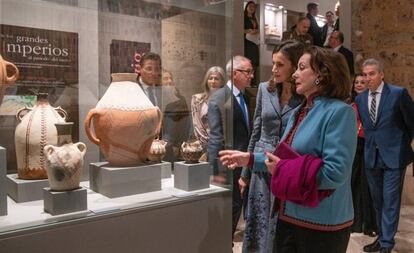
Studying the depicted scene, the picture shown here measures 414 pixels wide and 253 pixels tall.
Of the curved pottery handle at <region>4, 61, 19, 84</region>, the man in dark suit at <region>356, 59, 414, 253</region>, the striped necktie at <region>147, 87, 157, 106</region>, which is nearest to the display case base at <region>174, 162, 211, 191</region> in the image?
the striped necktie at <region>147, 87, 157, 106</region>

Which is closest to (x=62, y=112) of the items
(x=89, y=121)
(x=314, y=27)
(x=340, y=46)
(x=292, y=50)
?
(x=89, y=121)

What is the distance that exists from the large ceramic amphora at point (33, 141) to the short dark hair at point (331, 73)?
3.68 feet

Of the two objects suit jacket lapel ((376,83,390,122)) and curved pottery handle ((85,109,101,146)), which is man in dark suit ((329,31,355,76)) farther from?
curved pottery handle ((85,109,101,146))

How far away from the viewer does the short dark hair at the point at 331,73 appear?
1.64 m

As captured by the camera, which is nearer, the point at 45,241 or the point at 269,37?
the point at 45,241

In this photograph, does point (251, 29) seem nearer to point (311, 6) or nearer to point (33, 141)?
point (311, 6)

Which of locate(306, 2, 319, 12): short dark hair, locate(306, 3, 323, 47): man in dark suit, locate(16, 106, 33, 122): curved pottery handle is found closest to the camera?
locate(16, 106, 33, 122): curved pottery handle

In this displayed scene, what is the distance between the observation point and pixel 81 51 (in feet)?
6.70

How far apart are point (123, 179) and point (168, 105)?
572 mm

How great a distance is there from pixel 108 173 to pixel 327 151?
0.91m

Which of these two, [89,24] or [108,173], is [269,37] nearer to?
[89,24]

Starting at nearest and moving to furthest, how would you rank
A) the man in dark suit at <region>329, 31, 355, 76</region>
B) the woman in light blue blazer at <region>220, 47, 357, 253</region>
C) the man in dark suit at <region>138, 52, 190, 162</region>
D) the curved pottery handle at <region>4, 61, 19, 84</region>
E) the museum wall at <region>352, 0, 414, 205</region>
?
the woman in light blue blazer at <region>220, 47, 357, 253</region>, the curved pottery handle at <region>4, 61, 19, 84</region>, the man in dark suit at <region>138, 52, 190, 162</region>, the museum wall at <region>352, 0, 414, 205</region>, the man in dark suit at <region>329, 31, 355, 76</region>

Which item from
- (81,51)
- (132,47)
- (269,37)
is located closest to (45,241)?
(81,51)

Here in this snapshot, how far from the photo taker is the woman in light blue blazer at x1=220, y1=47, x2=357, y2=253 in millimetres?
1540
